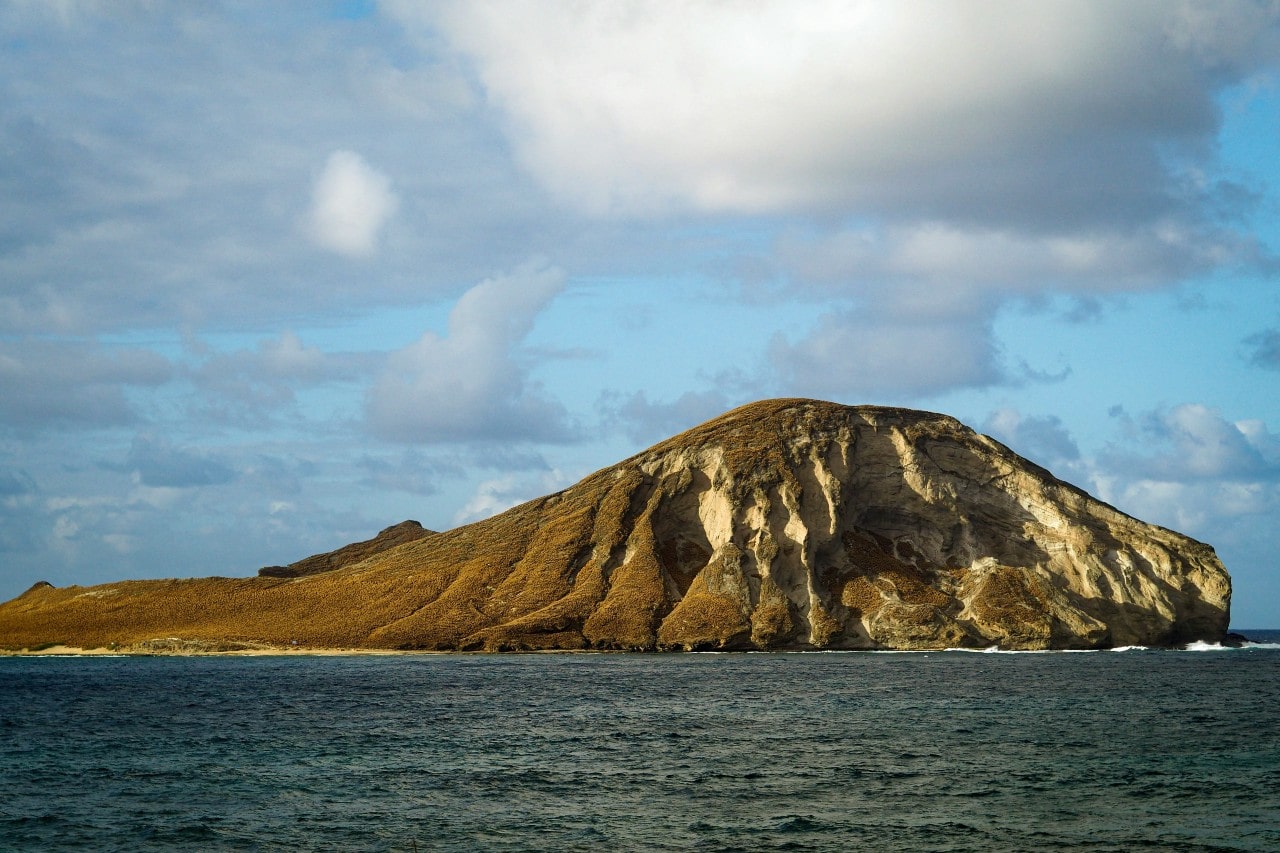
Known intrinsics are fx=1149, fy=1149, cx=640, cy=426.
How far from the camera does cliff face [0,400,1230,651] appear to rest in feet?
424

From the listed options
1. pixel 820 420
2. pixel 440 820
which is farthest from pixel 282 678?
pixel 820 420

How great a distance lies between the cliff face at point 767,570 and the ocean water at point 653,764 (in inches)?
1759

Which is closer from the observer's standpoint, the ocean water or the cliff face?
the ocean water

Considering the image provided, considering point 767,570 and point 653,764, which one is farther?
point 767,570

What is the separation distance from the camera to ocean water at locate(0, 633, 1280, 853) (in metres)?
32.4

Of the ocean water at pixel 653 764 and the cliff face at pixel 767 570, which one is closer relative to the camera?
the ocean water at pixel 653 764

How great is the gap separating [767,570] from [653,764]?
89.9 m

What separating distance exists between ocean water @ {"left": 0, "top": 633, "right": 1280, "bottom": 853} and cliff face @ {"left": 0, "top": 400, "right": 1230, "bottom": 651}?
4468 centimetres

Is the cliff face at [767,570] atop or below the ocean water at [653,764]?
atop

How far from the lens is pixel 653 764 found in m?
44.3

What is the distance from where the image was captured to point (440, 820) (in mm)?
34281

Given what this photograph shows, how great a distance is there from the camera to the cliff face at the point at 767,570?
5084 inches

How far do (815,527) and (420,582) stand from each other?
163 ft

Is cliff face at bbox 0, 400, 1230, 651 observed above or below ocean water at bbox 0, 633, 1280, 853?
above
